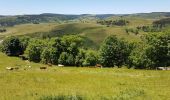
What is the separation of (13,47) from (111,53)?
196 feet

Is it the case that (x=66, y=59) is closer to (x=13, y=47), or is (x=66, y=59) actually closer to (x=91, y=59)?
(x=91, y=59)

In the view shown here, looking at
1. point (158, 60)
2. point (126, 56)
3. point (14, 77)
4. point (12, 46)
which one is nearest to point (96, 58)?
point (126, 56)

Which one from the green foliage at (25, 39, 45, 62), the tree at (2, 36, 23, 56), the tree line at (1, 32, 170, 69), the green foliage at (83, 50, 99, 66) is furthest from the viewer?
the tree at (2, 36, 23, 56)

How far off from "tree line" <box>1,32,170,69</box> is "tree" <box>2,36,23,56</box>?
16.6 metres

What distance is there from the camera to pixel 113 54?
368 feet

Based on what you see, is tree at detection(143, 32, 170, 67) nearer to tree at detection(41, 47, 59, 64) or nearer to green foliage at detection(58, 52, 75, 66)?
green foliage at detection(58, 52, 75, 66)

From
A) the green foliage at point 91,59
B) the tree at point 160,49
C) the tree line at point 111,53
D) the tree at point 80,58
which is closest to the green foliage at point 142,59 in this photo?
the tree line at point 111,53

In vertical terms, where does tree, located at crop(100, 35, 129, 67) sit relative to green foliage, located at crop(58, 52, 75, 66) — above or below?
above

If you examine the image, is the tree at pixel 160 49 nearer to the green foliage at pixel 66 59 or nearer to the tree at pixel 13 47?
the green foliage at pixel 66 59

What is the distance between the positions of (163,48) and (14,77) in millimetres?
58471

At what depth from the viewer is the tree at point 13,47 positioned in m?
154

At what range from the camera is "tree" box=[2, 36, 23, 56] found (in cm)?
15375

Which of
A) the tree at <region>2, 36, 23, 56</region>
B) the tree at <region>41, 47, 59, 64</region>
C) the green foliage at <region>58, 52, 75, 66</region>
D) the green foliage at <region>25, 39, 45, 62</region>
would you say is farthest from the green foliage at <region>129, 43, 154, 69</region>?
the tree at <region>2, 36, 23, 56</region>

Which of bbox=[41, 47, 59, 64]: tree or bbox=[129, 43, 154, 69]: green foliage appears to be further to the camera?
bbox=[41, 47, 59, 64]: tree
